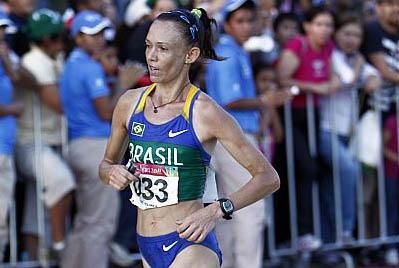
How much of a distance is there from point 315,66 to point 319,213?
1.25 m

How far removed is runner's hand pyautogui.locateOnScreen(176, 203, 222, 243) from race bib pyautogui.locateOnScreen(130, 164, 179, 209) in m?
0.33

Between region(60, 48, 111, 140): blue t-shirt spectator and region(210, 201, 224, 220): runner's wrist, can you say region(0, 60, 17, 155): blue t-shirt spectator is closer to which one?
region(60, 48, 111, 140): blue t-shirt spectator

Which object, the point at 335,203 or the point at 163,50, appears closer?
the point at 163,50

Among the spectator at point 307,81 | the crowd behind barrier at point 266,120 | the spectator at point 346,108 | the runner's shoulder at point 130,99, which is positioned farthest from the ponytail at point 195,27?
the spectator at point 346,108

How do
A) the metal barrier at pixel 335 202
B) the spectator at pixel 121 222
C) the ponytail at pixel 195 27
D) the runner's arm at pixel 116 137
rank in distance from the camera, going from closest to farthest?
the ponytail at pixel 195 27, the runner's arm at pixel 116 137, the spectator at pixel 121 222, the metal barrier at pixel 335 202

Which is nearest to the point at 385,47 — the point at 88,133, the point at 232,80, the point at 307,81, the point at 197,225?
the point at 307,81

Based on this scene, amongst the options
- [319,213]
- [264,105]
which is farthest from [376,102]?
[264,105]

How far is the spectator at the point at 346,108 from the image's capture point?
29.4 ft

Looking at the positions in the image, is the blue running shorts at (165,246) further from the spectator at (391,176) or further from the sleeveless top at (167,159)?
the spectator at (391,176)

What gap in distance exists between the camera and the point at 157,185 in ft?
16.4

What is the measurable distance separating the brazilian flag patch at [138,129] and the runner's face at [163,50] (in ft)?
0.73

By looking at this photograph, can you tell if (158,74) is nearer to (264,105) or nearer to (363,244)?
(264,105)

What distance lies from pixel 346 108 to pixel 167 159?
432 centimetres

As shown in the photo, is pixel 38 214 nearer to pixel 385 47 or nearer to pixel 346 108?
pixel 346 108
